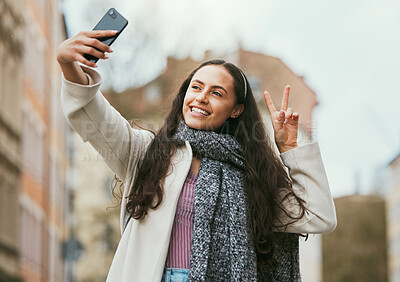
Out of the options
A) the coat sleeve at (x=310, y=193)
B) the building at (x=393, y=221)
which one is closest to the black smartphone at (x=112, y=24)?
the coat sleeve at (x=310, y=193)

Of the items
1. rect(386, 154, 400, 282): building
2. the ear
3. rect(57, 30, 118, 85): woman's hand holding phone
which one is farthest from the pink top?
rect(386, 154, 400, 282): building

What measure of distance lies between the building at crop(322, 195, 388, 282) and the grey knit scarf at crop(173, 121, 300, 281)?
38082 mm

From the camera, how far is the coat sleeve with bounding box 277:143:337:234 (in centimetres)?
314

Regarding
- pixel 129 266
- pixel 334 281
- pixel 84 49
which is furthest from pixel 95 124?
pixel 334 281

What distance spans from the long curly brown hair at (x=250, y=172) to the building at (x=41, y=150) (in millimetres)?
14029

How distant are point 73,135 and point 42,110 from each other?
1518 mm

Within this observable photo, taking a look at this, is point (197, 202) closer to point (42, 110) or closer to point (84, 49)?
point (84, 49)

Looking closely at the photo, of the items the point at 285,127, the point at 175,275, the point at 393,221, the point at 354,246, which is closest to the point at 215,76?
the point at 285,127

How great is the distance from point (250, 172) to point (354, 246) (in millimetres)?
39715

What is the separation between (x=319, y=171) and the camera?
10.5 feet

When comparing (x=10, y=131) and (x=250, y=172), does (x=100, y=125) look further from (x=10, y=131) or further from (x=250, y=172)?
(x=10, y=131)

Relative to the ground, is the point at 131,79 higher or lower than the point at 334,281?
higher

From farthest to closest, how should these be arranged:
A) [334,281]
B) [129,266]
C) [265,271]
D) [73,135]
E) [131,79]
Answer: [334,281], [73,135], [131,79], [265,271], [129,266]

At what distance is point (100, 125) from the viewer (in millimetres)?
2947
